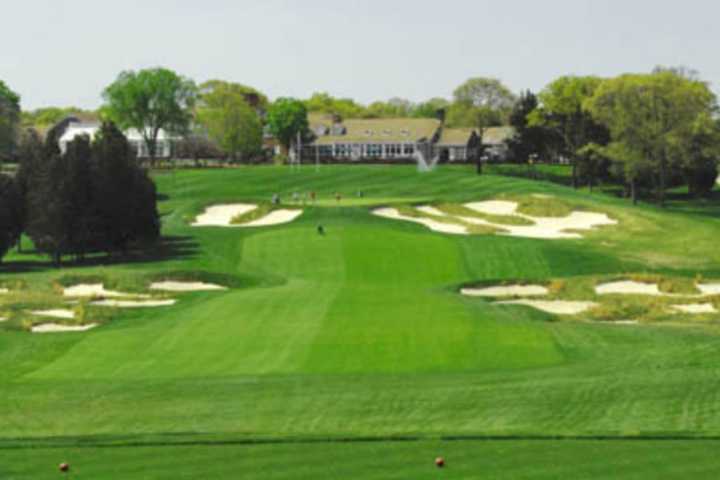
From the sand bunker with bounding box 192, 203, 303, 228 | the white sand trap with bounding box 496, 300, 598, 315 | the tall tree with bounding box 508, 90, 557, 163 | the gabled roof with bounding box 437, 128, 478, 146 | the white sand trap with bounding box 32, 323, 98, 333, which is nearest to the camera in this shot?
the white sand trap with bounding box 32, 323, 98, 333

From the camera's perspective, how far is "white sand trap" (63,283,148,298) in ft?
132

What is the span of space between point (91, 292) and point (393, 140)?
9682 centimetres

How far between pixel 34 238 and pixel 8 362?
27.5m

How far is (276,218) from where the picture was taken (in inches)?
2485

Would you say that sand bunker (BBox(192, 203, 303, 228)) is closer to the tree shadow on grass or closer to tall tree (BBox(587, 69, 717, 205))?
the tree shadow on grass

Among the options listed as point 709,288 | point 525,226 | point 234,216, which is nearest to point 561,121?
point 525,226

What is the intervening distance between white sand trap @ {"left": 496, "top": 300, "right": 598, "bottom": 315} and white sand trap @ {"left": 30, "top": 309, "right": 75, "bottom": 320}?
14759mm

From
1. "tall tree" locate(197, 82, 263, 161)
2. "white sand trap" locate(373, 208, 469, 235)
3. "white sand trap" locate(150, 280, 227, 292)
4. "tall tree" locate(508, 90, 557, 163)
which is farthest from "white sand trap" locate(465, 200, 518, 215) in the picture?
"tall tree" locate(197, 82, 263, 161)

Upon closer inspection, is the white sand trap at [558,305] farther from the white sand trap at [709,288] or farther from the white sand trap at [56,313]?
the white sand trap at [56,313]

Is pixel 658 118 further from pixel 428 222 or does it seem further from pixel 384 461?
pixel 384 461

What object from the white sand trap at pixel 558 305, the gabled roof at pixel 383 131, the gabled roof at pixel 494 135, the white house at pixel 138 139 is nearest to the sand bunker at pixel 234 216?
the white sand trap at pixel 558 305

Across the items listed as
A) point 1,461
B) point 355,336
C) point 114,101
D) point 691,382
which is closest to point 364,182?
point 114,101

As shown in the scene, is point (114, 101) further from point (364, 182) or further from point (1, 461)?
point (1, 461)

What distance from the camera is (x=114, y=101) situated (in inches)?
4941
